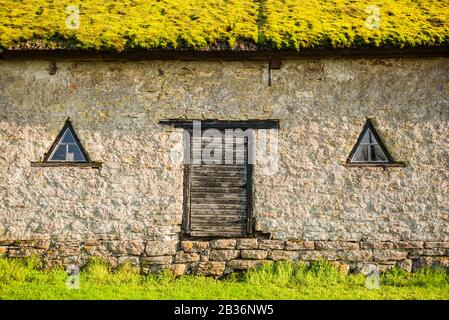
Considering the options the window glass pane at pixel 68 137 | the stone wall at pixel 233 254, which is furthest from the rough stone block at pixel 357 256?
the window glass pane at pixel 68 137

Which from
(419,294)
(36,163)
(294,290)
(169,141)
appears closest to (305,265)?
(294,290)

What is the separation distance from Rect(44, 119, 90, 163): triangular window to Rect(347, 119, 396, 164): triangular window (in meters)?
4.18

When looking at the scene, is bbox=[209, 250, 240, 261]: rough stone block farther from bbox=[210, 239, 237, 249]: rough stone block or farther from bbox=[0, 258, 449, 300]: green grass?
bbox=[0, 258, 449, 300]: green grass

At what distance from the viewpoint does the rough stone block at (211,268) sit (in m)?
7.10

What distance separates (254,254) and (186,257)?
102 cm

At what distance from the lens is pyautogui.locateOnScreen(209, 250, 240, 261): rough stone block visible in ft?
23.5

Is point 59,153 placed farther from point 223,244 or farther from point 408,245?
point 408,245

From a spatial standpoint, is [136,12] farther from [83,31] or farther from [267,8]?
[267,8]

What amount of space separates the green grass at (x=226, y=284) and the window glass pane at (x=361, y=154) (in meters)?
1.70

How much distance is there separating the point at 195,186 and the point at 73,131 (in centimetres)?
207

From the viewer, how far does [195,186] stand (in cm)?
735

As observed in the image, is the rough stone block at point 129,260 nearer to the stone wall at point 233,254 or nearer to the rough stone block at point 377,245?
the stone wall at point 233,254

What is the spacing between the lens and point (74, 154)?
7383 millimetres

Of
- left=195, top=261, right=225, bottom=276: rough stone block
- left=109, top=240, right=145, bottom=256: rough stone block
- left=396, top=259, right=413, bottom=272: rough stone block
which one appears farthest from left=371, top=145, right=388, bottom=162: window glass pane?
left=109, top=240, right=145, bottom=256: rough stone block
